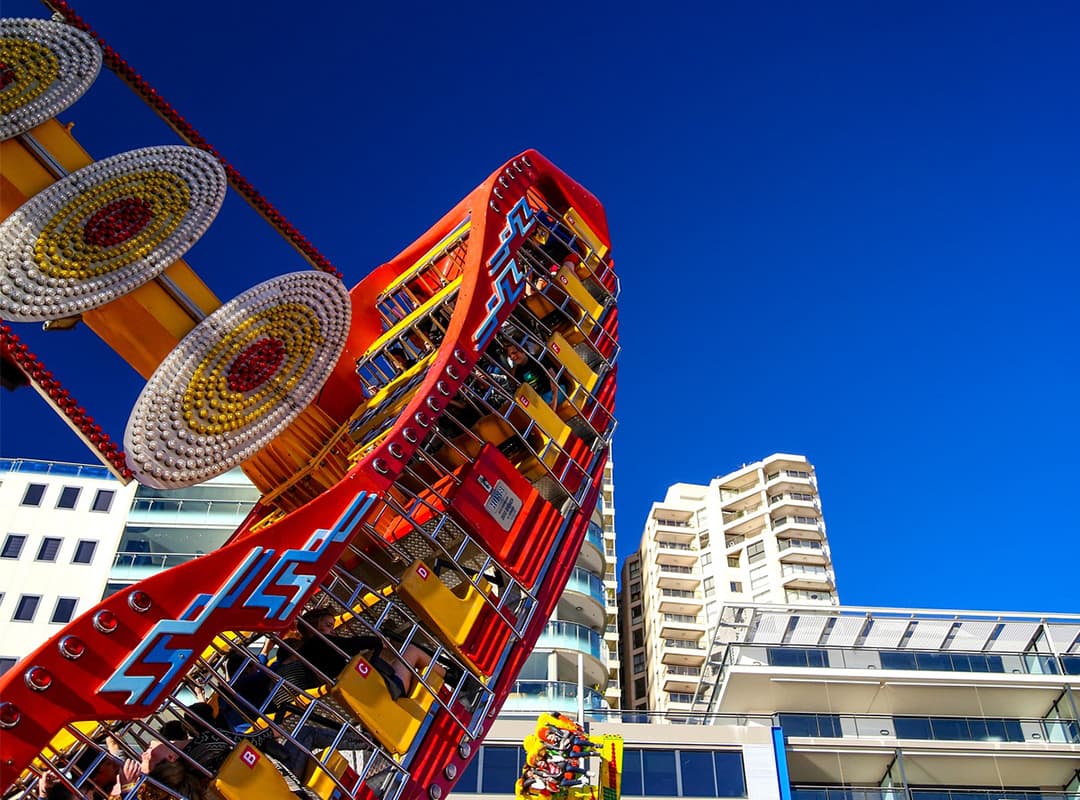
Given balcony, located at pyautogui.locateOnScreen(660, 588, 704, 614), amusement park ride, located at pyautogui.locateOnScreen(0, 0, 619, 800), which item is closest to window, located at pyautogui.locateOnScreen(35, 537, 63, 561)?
amusement park ride, located at pyautogui.locateOnScreen(0, 0, 619, 800)

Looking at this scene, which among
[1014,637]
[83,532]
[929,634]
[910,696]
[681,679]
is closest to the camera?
[910,696]

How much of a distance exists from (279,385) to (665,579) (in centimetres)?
6857

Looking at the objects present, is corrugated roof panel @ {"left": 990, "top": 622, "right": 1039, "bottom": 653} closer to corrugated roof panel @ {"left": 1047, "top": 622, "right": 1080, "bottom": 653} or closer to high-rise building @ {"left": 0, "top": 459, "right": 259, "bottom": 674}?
corrugated roof panel @ {"left": 1047, "top": 622, "right": 1080, "bottom": 653}

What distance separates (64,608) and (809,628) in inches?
1210

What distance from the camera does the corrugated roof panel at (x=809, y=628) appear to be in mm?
37344

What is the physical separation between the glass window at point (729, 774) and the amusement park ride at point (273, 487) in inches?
702

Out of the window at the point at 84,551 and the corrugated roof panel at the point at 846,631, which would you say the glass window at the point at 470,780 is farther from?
the window at the point at 84,551

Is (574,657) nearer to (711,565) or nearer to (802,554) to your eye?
(802,554)

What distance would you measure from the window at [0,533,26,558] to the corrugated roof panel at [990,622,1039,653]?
4073 cm

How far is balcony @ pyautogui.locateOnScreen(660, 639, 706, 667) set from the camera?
225 ft

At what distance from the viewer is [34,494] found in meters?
46.1

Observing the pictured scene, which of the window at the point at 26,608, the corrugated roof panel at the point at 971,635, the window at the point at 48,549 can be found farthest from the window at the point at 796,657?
the window at the point at 48,549

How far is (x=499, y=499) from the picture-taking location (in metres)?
13.5

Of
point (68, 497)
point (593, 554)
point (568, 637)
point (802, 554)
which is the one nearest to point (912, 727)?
point (568, 637)
